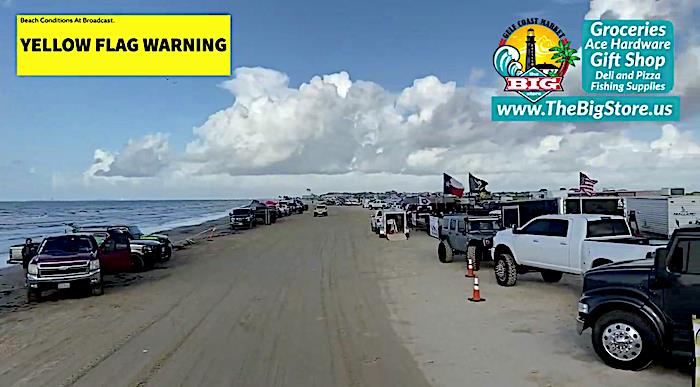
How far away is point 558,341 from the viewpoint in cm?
928

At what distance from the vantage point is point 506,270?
49.2 feet

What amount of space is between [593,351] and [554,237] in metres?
5.32

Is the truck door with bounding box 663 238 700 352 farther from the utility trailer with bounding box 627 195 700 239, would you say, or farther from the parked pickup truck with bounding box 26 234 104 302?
the utility trailer with bounding box 627 195 700 239

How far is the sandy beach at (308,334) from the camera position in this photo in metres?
7.65

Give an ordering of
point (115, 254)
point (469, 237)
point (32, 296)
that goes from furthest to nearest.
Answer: point (115, 254) → point (469, 237) → point (32, 296)

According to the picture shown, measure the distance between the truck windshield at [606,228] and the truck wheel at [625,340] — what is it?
5535 mm

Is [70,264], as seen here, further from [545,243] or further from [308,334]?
[545,243]

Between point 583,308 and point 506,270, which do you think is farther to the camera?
point 506,270

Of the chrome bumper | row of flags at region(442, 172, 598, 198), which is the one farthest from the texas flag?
the chrome bumper

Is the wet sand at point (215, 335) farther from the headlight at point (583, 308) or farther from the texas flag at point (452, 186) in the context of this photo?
the texas flag at point (452, 186)

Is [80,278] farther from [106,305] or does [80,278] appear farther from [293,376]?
[293,376]

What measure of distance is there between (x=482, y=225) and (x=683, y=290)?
1303 cm

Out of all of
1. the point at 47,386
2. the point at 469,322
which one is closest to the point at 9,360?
the point at 47,386

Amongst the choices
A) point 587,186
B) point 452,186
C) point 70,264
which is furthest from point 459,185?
point 70,264
